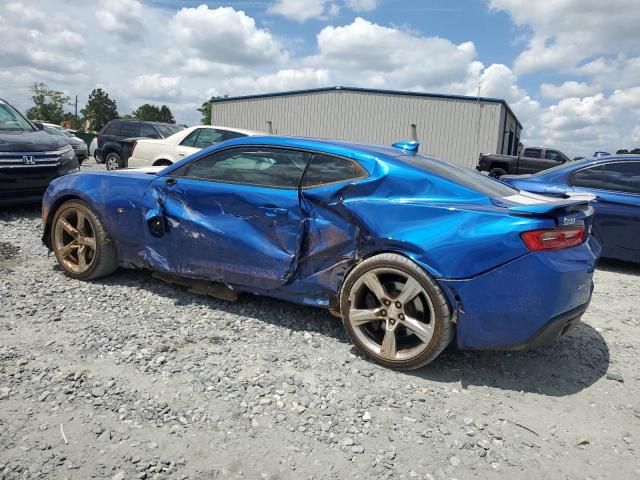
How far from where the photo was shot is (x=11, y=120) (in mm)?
7758

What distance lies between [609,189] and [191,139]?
22.2 feet

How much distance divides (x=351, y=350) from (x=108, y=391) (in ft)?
5.03

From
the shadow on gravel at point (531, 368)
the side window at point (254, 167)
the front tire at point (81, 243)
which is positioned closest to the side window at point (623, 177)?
the shadow on gravel at point (531, 368)

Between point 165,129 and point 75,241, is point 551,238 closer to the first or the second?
point 75,241

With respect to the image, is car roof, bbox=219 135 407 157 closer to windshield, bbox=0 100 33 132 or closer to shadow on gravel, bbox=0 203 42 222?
shadow on gravel, bbox=0 203 42 222

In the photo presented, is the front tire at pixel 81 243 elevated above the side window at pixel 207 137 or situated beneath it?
situated beneath

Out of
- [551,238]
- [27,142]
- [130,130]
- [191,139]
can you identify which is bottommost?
[551,238]

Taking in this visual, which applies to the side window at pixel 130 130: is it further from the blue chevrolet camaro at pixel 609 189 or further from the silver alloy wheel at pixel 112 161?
the blue chevrolet camaro at pixel 609 189

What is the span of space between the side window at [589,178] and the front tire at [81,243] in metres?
5.39

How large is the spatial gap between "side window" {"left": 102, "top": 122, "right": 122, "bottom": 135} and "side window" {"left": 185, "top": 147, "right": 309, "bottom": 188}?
40.2 ft

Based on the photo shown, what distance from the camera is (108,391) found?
284cm

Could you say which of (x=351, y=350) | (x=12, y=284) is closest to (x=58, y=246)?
(x=12, y=284)

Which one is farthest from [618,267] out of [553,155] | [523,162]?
[553,155]

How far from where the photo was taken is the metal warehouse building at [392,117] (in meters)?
25.5
